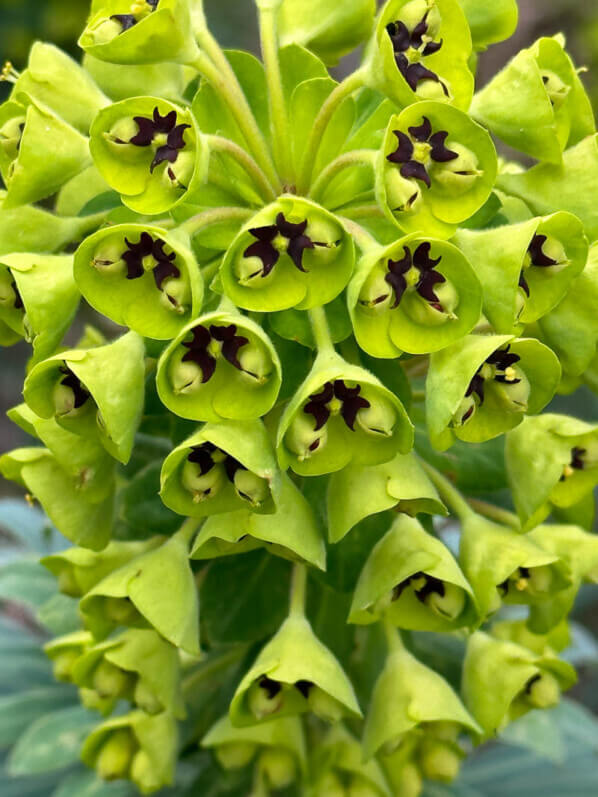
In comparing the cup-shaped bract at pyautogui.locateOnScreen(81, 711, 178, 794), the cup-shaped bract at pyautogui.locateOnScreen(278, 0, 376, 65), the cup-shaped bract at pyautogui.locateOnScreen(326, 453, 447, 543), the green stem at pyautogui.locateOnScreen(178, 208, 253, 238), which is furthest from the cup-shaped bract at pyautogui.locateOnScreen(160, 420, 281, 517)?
the cup-shaped bract at pyautogui.locateOnScreen(278, 0, 376, 65)

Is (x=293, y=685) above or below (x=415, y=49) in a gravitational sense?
below

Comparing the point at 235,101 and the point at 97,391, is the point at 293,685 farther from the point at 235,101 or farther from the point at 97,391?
the point at 235,101

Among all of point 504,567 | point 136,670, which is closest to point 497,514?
point 504,567

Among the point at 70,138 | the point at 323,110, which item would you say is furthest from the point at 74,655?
the point at 323,110

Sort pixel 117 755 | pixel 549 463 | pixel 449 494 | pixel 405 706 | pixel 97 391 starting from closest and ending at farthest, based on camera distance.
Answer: pixel 97 391
pixel 549 463
pixel 405 706
pixel 449 494
pixel 117 755

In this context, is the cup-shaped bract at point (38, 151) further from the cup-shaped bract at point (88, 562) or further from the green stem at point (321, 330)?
the cup-shaped bract at point (88, 562)

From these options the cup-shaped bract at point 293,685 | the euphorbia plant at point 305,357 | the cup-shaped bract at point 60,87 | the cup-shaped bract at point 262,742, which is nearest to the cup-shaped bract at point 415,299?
the euphorbia plant at point 305,357

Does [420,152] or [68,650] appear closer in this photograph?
[420,152]
